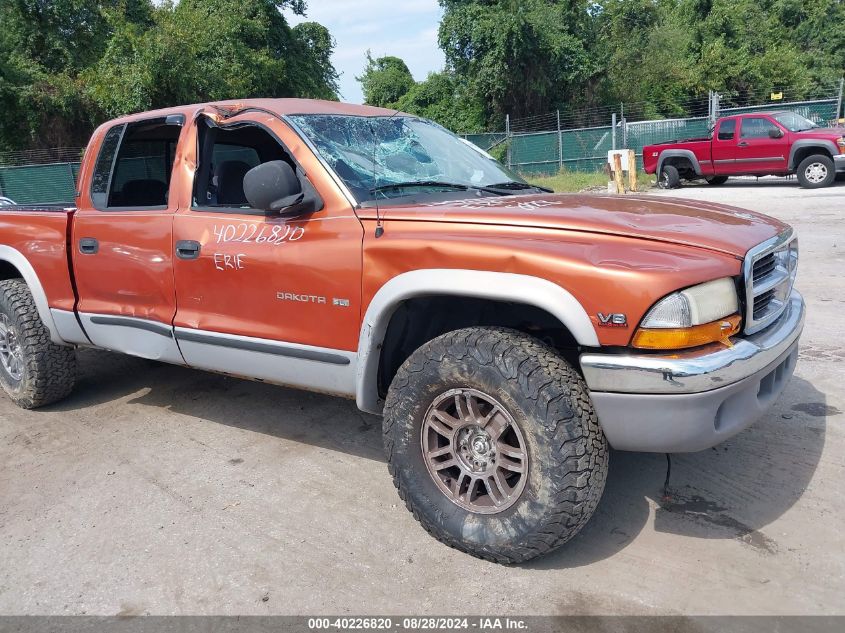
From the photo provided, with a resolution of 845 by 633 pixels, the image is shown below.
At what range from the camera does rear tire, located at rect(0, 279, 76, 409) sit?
4.59 m

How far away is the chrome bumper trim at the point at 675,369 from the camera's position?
7.63ft

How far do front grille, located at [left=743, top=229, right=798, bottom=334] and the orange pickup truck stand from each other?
14mm

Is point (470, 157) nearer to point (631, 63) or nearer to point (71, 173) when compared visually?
point (71, 173)

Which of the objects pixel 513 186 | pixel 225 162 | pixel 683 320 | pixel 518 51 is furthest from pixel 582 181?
pixel 683 320

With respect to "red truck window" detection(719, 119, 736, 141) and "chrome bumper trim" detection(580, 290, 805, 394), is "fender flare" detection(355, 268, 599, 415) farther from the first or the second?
"red truck window" detection(719, 119, 736, 141)

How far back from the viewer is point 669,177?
61.9ft

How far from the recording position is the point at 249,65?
27.7 metres

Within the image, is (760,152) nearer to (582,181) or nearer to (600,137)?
(582,181)

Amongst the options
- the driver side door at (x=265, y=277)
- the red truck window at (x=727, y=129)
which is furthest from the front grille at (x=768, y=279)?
the red truck window at (x=727, y=129)

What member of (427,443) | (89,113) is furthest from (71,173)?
(427,443)

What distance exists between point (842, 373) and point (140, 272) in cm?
434

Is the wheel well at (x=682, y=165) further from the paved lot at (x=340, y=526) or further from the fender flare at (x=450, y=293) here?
the fender flare at (x=450, y=293)

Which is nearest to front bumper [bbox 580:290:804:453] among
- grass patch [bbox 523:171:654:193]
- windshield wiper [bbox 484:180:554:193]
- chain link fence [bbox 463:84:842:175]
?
windshield wiper [bbox 484:180:554:193]

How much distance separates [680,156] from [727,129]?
1.48m
